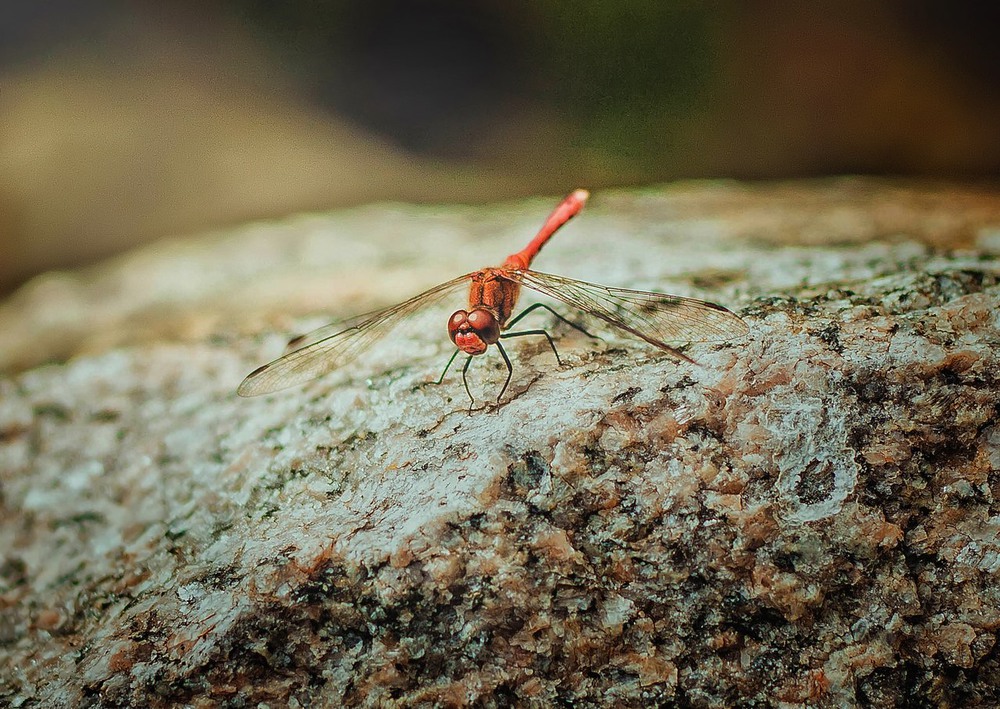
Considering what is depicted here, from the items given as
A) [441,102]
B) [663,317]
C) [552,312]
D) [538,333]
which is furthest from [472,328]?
[441,102]

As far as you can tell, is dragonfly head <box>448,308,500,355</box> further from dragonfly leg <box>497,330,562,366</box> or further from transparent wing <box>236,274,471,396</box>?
transparent wing <box>236,274,471,396</box>

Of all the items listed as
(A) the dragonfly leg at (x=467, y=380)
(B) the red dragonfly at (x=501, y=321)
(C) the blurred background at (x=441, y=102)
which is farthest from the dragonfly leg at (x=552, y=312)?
(C) the blurred background at (x=441, y=102)

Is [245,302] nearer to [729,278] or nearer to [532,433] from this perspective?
[532,433]

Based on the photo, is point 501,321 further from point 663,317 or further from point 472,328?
point 663,317

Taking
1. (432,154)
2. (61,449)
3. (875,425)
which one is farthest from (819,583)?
(432,154)

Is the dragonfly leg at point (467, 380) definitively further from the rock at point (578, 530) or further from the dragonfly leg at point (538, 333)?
→ the dragonfly leg at point (538, 333)

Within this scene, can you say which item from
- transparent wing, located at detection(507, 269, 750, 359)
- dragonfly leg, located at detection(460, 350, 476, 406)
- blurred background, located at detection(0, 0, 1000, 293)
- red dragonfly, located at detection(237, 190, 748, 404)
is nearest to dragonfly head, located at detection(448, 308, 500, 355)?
red dragonfly, located at detection(237, 190, 748, 404)
